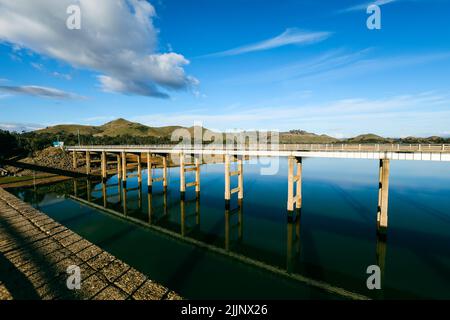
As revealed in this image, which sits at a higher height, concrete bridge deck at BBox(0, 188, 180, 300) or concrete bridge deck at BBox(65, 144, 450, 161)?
concrete bridge deck at BBox(65, 144, 450, 161)

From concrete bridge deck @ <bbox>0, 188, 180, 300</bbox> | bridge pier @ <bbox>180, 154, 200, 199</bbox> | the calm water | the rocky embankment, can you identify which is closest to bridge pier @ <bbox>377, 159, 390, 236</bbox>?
the calm water

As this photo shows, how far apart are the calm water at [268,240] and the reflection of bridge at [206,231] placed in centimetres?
11

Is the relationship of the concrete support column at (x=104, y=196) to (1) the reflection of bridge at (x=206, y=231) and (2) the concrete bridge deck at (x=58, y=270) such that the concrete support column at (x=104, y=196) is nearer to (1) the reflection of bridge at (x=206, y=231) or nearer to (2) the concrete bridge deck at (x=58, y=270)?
(1) the reflection of bridge at (x=206, y=231)

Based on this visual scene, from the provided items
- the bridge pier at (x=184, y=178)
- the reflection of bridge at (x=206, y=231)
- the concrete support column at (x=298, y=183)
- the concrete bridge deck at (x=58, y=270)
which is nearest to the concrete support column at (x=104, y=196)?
the reflection of bridge at (x=206, y=231)

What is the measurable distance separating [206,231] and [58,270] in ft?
38.0

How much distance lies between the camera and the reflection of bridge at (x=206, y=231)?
47.7ft

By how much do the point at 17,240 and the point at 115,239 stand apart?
6.19 m

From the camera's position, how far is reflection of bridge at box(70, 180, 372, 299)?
14536mm

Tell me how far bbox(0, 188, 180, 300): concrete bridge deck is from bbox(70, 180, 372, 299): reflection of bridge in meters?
6.57

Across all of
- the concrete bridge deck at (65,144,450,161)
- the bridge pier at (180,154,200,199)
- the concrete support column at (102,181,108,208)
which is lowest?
the concrete support column at (102,181,108,208)

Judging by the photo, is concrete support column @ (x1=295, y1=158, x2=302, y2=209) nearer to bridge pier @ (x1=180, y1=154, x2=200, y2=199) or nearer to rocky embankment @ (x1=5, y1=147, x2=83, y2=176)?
bridge pier @ (x1=180, y1=154, x2=200, y2=199)

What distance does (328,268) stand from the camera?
14.6 metres

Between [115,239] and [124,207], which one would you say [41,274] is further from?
[124,207]
